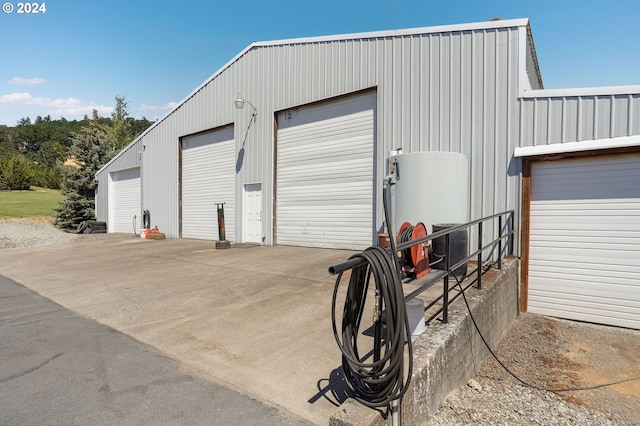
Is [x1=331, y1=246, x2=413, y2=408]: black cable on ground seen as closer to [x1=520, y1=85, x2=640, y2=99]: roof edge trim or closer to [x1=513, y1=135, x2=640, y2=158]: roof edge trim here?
[x1=513, y1=135, x2=640, y2=158]: roof edge trim

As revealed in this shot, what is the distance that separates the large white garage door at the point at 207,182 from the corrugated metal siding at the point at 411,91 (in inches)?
27.8

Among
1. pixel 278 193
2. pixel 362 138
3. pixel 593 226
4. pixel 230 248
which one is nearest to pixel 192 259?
pixel 230 248

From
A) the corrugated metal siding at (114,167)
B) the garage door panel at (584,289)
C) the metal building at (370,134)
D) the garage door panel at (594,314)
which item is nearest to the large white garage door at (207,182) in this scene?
the metal building at (370,134)

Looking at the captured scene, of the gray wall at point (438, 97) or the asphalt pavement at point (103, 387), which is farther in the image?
the gray wall at point (438, 97)

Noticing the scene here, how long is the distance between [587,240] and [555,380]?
2.96m

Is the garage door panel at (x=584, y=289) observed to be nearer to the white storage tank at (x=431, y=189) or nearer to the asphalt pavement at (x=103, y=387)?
the white storage tank at (x=431, y=189)

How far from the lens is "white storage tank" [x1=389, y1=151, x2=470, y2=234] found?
20.0ft

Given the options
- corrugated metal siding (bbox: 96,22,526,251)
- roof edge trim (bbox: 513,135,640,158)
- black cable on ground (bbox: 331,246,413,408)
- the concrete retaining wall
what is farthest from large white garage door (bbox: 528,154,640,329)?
black cable on ground (bbox: 331,246,413,408)

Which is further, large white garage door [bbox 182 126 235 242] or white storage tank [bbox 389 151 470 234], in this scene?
large white garage door [bbox 182 126 235 242]

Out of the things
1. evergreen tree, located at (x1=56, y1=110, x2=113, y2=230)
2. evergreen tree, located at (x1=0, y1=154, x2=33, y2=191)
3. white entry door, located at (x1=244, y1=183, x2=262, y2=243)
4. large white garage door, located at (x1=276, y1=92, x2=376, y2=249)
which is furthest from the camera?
evergreen tree, located at (x1=0, y1=154, x2=33, y2=191)

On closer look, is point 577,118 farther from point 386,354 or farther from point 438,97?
point 386,354

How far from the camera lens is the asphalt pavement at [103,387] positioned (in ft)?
7.49

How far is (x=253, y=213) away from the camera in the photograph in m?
11.5

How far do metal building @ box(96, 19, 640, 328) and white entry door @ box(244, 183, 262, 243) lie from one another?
49 mm
